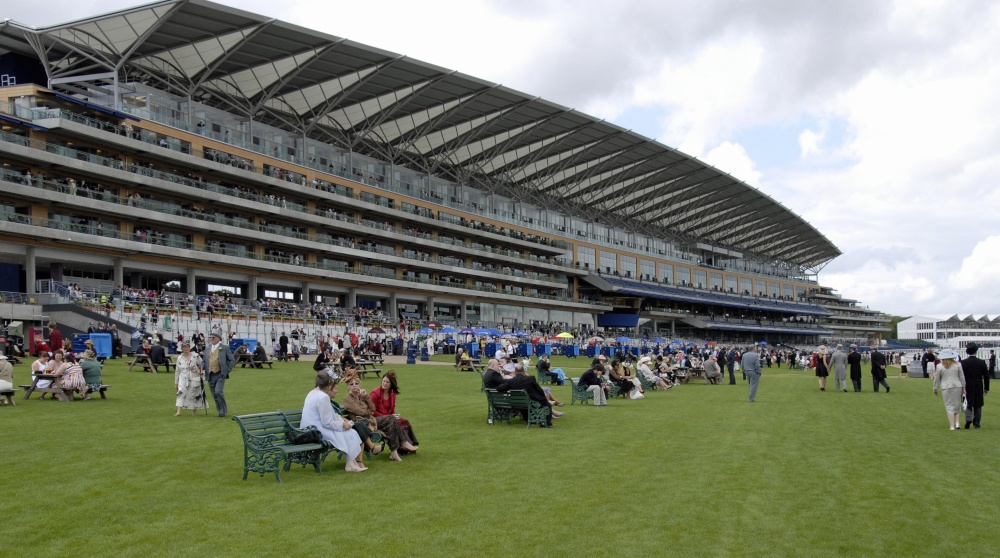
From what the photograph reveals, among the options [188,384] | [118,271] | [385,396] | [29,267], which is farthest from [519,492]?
[118,271]

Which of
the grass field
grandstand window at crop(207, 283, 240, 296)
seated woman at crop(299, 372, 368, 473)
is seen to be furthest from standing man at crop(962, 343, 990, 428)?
grandstand window at crop(207, 283, 240, 296)

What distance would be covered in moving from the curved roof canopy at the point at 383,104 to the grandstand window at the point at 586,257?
4.95 m

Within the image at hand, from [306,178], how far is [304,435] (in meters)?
55.3

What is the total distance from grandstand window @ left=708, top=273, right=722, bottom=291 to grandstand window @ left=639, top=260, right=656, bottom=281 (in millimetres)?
16590

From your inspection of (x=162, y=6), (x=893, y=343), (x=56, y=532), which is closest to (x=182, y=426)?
(x=56, y=532)

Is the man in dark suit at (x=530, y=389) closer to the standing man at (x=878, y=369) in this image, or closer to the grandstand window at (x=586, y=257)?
the standing man at (x=878, y=369)

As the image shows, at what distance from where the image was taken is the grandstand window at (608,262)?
3971 inches

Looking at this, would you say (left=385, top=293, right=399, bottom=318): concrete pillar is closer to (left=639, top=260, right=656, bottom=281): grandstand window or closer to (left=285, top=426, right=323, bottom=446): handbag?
(left=639, top=260, right=656, bottom=281): grandstand window

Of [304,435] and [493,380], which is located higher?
[493,380]

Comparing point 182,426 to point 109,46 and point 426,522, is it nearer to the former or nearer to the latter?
point 426,522

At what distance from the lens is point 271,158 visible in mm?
60094

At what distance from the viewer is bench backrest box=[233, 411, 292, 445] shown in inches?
371

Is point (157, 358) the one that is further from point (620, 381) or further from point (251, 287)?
point (251, 287)

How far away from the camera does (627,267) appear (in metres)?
105
